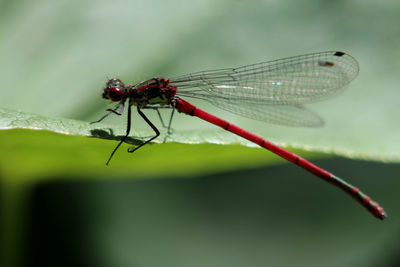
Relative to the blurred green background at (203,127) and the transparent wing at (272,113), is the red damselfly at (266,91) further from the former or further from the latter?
the blurred green background at (203,127)

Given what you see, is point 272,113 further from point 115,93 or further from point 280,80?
point 115,93

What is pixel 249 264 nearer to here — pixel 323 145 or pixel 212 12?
pixel 323 145

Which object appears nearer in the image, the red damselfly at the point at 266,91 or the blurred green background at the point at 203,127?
the red damselfly at the point at 266,91

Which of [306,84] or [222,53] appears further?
[222,53]

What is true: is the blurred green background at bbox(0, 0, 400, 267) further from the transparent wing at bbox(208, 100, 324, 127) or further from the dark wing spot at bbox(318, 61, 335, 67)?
the dark wing spot at bbox(318, 61, 335, 67)

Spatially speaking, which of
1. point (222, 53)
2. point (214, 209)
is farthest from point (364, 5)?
point (214, 209)

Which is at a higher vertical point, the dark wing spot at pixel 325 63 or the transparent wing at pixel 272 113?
the dark wing spot at pixel 325 63

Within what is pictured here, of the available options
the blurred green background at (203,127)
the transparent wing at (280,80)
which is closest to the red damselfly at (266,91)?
the transparent wing at (280,80)
